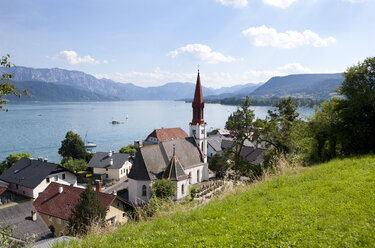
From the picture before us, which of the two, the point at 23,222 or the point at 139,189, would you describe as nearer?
the point at 23,222

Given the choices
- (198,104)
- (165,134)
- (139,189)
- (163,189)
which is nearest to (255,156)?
(198,104)

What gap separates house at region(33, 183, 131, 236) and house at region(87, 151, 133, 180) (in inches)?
712

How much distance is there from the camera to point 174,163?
97.7ft

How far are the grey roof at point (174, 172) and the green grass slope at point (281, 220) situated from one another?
20.5 metres

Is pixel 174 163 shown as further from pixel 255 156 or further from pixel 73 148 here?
pixel 73 148

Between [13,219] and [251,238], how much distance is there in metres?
26.2

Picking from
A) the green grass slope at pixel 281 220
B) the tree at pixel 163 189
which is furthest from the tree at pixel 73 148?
the green grass slope at pixel 281 220

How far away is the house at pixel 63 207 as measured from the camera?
2284cm

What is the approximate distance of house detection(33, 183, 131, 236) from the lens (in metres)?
22.8

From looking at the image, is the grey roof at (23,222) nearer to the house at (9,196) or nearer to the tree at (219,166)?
the house at (9,196)

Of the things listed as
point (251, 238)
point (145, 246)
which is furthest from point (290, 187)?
point (145, 246)

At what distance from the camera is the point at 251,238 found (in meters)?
5.51

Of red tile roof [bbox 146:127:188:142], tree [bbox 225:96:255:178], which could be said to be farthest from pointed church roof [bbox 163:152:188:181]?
red tile roof [bbox 146:127:188:142]

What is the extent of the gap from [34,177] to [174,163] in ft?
75.6
